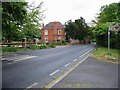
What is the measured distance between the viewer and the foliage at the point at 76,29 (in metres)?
93.8

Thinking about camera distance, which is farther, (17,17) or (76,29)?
(76,29)

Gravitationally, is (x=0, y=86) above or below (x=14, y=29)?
below

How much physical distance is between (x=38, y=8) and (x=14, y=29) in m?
4.73

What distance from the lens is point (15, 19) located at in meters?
21.8

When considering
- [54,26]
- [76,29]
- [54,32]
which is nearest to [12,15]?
[76,29]

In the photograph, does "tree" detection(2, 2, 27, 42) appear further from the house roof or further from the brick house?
the house roof

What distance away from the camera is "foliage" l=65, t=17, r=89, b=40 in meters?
93.8

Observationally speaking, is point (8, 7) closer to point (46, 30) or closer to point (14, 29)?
point (14, 29)

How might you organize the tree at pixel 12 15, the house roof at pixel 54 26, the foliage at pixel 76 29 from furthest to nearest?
1. the house roof at pixel 54 26
2. the foliage at pixel 76 29
3. the tree at pixel 12 15

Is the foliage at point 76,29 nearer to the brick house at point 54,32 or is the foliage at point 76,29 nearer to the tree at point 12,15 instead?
the brick house at point 54,32

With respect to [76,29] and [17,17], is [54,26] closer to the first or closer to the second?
[76,29]

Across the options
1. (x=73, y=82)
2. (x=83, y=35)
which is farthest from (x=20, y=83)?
(x=83, y=35)

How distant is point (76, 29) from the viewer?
95.2 metres

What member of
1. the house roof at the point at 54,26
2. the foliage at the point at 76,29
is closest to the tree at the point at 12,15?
the foliage at the point at 76,29
